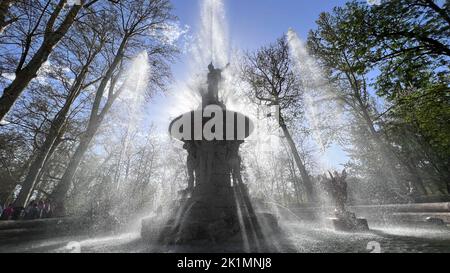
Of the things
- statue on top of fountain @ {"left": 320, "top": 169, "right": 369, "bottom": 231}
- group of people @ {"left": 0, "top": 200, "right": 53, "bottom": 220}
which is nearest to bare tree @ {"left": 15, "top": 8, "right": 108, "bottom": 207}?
group of people @ {"left": 0, "top": 200, "right": 53, "bottom": 220}

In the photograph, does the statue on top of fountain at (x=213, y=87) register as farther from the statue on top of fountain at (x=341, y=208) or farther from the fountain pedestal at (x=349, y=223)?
the fountain pedestal at (x=349, y=223)

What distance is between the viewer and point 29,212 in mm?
10117

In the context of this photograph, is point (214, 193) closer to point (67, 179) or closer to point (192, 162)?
point (192, 162)

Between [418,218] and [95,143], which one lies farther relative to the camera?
[95,143]

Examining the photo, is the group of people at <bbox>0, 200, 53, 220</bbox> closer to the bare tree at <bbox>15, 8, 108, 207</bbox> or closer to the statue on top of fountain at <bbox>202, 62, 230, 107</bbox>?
the bare tree at <bbox>15, 8, 108, 207</bbox>

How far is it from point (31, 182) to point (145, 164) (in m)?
23.9

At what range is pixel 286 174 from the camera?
40500 mm

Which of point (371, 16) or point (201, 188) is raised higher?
point (371, 16)

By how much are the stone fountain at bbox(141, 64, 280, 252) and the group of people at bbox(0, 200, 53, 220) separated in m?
6.88

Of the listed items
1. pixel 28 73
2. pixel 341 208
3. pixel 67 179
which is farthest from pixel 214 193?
pixel 67 179

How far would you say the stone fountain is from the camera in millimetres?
5695

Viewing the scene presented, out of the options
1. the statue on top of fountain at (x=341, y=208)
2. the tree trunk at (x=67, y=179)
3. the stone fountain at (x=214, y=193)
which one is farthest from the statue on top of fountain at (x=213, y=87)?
the tree trunk at (x=67, y=179)
